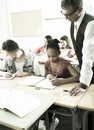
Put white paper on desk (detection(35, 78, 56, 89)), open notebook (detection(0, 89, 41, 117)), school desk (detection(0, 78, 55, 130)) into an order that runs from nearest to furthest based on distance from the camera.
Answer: school desk (detection(0, 78, 55, 130)), open notebook (detection(0, 89, 41, 117)), white paper on desk (detection(35, 78, 56, 89))

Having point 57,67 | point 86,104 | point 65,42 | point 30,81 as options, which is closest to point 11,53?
point 30,81

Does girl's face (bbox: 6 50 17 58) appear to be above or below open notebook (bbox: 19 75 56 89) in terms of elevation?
above

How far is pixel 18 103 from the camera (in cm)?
142

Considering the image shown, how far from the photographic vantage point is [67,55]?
3.72m

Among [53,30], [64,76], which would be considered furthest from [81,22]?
[53,30]

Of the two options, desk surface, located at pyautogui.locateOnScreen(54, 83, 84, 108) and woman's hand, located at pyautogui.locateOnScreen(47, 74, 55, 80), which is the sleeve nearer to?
desk surface, located at pyautogui.locateOnScreen(54, 83, 84, 108)

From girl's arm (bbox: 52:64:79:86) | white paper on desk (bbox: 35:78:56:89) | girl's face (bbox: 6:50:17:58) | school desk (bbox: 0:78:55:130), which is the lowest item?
school desk (bbox: 0:78:55:130)

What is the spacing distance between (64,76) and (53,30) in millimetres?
2979

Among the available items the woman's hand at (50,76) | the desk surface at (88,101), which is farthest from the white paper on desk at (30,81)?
the desk surface at (88,101)

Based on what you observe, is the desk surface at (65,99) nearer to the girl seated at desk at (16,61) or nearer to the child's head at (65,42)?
the girl seated at desk at (16,61)

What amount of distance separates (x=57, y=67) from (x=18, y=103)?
872 mm

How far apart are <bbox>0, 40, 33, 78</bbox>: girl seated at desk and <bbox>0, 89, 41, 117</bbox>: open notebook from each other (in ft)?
2.63

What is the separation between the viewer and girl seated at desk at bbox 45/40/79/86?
6.79 ft

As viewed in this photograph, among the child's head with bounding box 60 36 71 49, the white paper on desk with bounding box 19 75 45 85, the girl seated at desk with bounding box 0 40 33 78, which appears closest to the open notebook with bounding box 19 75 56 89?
the white paper on desk with bounding box 19 75 45 85
